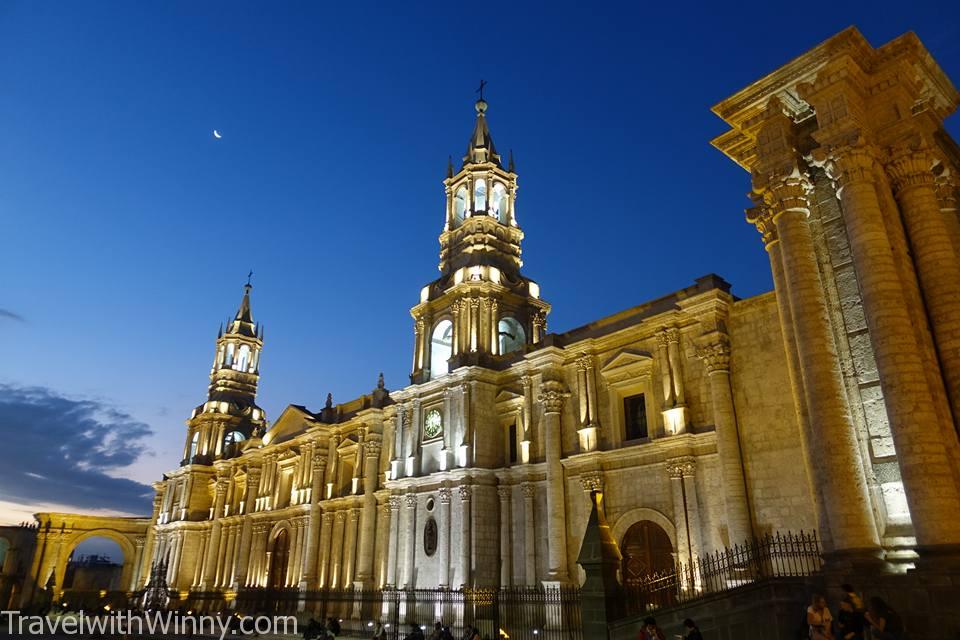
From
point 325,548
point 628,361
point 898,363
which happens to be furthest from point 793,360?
point 325,548

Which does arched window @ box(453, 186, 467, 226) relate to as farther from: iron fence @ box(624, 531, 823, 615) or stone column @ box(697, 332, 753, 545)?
iron fence @ box(624, 531, 823, 615)

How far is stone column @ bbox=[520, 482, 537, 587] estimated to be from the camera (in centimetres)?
2292

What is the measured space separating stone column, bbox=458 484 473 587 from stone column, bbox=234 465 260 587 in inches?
839

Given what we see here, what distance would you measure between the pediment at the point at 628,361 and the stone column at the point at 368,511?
47.5 ft

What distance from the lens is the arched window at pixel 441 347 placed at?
29.8 metres

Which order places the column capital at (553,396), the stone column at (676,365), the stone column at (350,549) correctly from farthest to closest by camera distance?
the stone column at (350,549) → the column capital at (553,396) → the stone column at (676,365)

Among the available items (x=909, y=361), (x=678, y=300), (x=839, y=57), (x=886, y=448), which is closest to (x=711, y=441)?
(x=678, y=300)

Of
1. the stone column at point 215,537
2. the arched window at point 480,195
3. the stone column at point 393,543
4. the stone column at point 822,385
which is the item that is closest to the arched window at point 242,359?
the stone column at point 215,537

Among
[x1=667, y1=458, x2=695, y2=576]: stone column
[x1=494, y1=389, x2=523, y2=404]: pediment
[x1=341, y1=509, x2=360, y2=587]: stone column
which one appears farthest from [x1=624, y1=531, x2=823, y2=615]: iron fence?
[x1=341, y1=509, x2=360, y2=587]: stone column

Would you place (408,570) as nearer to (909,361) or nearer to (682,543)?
(682,543)

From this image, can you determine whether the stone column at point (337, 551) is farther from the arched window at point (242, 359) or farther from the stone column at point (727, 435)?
the arched window at point (242, 359)

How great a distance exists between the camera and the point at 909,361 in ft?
32.8

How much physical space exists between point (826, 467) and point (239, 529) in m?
39.7

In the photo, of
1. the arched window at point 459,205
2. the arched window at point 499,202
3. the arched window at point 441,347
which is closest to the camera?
the arched window at point 441,347
